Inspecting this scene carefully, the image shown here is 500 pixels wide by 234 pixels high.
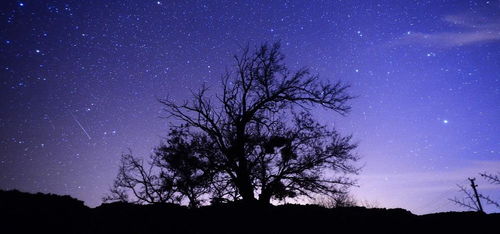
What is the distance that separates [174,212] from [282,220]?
290 centimetres

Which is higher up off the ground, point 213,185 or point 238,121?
point 238,121

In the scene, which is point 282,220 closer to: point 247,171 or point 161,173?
point 247,171

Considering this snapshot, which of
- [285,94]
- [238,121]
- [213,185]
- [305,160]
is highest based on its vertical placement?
[285,94]

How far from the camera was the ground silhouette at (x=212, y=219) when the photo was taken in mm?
5992

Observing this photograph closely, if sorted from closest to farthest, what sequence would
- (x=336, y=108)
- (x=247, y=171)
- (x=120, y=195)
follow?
(x=247, y=171), (x=336, y=108), (x=120, y=195)

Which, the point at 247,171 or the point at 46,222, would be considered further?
the point at 247,171

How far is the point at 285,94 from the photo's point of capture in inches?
567

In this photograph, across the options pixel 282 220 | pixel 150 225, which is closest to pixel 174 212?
pixel 150 225

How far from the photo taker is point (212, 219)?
7.62 m

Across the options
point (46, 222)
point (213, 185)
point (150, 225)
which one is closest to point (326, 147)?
point (213, 185)

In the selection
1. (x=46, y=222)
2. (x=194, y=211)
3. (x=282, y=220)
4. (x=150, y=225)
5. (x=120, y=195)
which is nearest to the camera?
(x=46, y=222)

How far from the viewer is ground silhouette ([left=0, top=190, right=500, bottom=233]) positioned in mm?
5992

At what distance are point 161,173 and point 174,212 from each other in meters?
6.62

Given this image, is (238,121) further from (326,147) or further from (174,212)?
(174,212)
